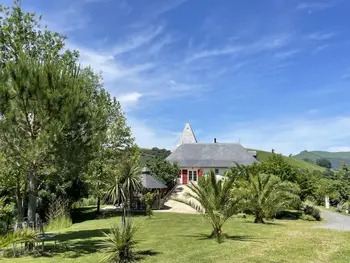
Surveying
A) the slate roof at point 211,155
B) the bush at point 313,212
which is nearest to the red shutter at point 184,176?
the slate roof at point 211,155

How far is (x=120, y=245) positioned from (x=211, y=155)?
38834 millimetres

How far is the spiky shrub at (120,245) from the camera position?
995 centimetres

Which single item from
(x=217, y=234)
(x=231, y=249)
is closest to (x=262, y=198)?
(x=217, y=234)

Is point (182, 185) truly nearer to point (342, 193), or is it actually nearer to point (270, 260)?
point (342, 193)

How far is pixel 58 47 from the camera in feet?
86.7

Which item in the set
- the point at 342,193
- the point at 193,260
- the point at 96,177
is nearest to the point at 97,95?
the point at 96,177

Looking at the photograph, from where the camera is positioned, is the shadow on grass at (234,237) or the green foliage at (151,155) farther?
the green foliage at (151,155)

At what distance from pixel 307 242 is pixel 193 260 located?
17.7ft

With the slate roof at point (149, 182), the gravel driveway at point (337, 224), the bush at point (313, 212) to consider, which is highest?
the slate roof at point (149, 182)

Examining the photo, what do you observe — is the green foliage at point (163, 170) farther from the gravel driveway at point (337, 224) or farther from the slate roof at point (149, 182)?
the gravel driveway at point (337, 224)

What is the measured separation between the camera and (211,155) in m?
48.1

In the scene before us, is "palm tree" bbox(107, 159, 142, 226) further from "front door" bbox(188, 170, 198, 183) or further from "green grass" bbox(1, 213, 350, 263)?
"front door" bbox(188, 170, 198, 183)

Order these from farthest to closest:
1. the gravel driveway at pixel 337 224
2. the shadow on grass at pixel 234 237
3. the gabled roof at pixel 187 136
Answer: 1. the gabled roof at pixel 187 136
2. the gravel driveway at pixel 337 224
3. the shadow on grass at pixel 234 237

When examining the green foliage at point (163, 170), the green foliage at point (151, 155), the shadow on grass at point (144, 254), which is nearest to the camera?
the shadow on grass at point (144, 254)
